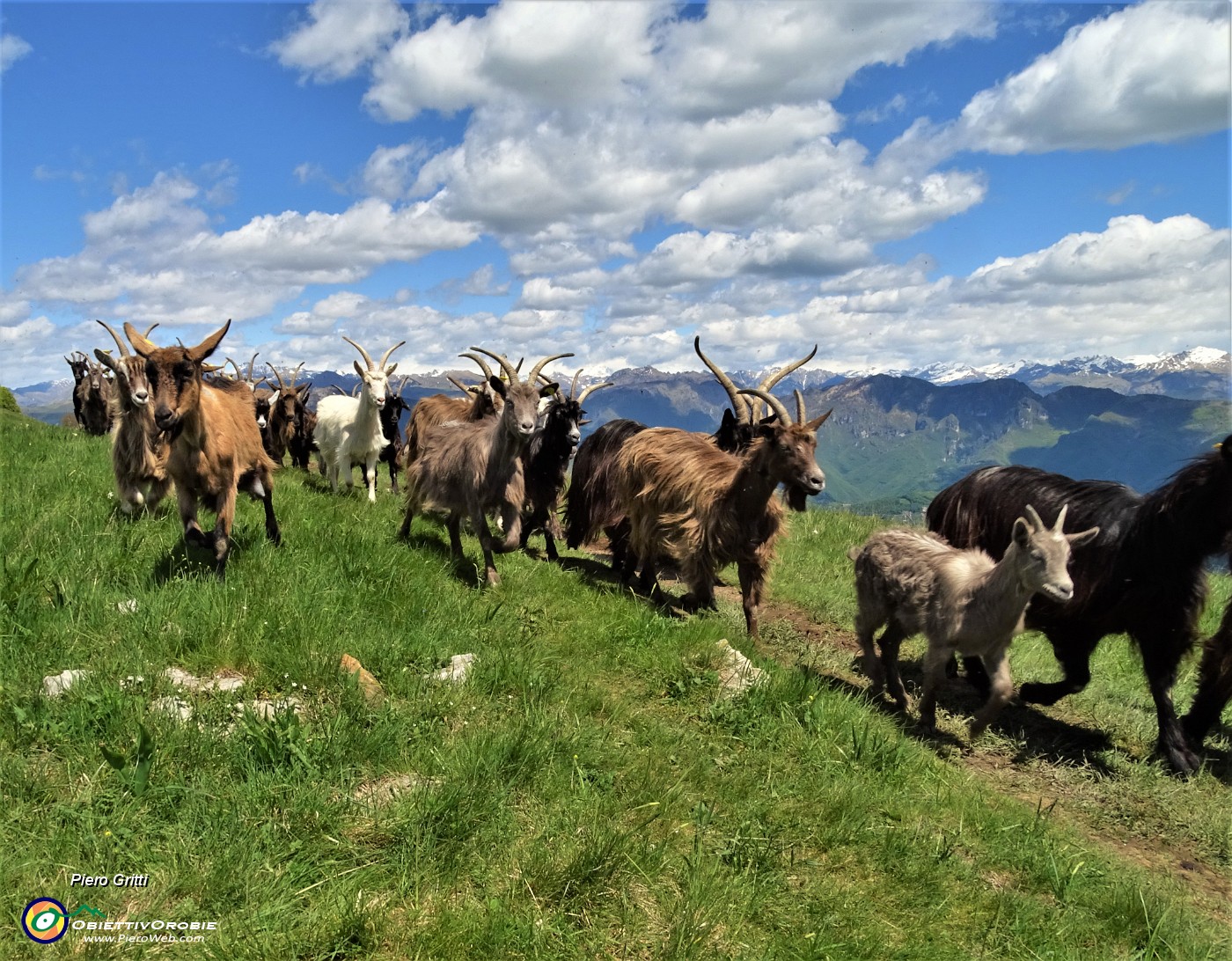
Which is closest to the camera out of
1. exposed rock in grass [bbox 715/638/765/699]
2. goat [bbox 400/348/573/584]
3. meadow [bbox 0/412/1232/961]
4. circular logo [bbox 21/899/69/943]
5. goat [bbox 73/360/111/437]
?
circular logo [bbox 21/899/69/943]

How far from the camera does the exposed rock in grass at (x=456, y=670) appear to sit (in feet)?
15.4

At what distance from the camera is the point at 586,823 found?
352 cm

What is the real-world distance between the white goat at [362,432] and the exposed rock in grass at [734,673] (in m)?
8.54

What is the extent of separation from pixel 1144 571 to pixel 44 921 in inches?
312

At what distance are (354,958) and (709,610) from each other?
6.95 meters

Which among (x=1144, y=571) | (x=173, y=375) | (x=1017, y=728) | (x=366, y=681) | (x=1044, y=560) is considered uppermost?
(x=173, y=375)

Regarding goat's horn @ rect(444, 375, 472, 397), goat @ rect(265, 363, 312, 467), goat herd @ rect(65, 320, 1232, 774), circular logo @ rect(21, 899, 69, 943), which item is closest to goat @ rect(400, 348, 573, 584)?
goat herd @ rect(65, 320, 1232, 774)

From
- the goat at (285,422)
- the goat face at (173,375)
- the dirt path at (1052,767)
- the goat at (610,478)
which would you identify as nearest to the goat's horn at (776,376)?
the goat at (610,478)

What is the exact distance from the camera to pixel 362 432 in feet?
45.0

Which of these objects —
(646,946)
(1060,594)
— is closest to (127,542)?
(646,946)

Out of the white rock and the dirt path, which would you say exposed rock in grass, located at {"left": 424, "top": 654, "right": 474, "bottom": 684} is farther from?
the dirt path

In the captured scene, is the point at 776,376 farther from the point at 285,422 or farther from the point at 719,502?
the point at 285,422

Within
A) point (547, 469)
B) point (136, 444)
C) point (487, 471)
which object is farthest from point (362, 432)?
point (136, 444)

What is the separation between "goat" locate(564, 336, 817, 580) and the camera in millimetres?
10688
